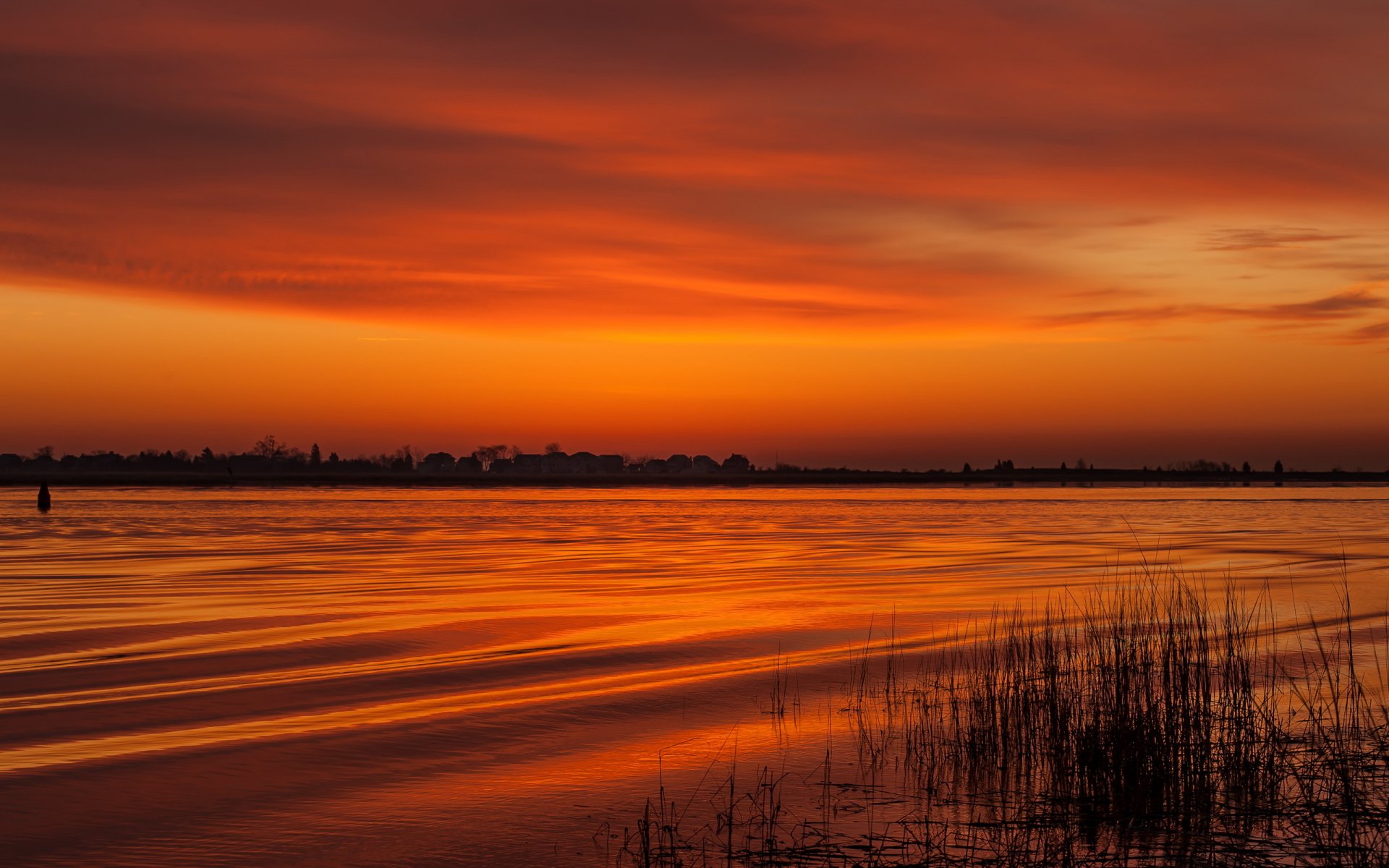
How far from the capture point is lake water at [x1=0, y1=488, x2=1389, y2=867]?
1043 centimetres

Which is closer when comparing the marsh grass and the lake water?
the marsh grass

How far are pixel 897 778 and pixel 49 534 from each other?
46818 mm

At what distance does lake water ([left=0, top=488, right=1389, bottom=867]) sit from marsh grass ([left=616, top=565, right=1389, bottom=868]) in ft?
3.26

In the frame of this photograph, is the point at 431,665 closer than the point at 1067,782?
No

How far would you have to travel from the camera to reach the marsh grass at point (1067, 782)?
A: 30.3 feet

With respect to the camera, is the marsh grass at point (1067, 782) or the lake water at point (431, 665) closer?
the marsh grass at point (1067, 782)

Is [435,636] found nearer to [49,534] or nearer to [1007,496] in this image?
[49,534]

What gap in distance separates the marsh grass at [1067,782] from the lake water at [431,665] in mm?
992

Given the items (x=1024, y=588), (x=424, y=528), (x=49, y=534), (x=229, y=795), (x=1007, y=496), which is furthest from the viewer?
(x=1007, y=496)

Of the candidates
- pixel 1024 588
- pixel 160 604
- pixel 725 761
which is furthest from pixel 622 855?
pixel 1024 588

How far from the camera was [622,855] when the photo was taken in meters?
9.45

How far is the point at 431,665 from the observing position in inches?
712

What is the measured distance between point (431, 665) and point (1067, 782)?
995 cm

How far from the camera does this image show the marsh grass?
923 centimetres
